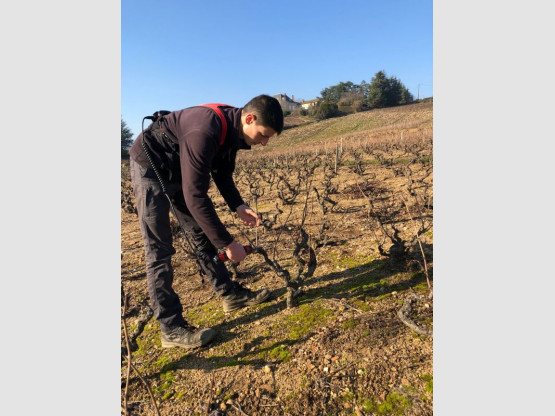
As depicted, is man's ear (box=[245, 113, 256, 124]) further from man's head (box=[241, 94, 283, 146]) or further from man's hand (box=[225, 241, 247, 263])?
man's hand (box=[225, 241, 247, 263])

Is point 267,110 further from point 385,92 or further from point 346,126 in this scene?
point 385,92

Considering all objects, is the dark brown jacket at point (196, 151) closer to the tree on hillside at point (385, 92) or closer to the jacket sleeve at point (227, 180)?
the jacket sleeve at point (227, 180)

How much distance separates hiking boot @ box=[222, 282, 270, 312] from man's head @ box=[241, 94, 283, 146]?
148 cm

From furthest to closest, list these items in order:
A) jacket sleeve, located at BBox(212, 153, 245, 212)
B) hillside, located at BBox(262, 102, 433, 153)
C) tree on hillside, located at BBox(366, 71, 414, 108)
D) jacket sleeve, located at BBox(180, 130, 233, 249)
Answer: tree on hillside, located at BBox(366, 71, 414, 108) < hillside, located at BBox(262, 102, 433, 153) < jacket sleeve, located at BBox(212, 153, 245, 212) < jacket sleeve, located at BBox(180, 130, 233, 249)

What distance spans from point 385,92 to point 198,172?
61.3 m

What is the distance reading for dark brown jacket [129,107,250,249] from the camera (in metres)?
1.99

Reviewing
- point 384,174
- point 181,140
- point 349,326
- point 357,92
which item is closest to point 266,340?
point 349,326

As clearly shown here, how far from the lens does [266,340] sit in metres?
2.37

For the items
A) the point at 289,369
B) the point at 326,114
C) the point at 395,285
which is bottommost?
the point at 289,369

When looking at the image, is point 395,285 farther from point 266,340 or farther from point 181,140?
point 181,140

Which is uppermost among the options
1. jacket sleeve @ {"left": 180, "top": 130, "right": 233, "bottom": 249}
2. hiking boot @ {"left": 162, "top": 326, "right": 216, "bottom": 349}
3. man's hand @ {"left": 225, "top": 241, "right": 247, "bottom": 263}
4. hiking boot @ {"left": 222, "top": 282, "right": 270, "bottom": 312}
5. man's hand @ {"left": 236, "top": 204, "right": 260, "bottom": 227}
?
jacket sleeve @ {"left": 180, "top": 130, "right": 233, "bottom": 249}

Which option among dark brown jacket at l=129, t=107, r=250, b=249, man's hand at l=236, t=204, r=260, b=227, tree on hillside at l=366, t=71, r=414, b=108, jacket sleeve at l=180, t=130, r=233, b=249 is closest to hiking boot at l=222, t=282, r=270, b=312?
man's hand at l=236, t=204, r=260, b=227

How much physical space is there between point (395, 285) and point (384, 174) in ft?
24.8

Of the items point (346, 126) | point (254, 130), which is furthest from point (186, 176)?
point (346, 126)
